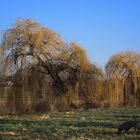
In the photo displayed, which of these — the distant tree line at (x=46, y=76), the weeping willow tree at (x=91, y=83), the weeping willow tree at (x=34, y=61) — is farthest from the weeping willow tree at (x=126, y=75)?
the weeping willow tree at (x=34, y=61)

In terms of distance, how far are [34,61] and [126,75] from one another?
12.6 m

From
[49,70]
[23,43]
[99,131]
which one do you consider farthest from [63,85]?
[99,131]

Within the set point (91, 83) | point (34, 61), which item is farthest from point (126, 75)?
point (34, 61)

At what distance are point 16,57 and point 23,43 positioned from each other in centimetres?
171

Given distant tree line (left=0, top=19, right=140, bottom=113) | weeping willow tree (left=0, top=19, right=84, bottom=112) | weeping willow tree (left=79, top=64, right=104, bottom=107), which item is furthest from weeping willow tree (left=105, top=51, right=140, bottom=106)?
weeping willow tree (left=0, top=19, right=84, bottom=112)

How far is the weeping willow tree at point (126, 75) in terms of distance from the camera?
40.8 meters

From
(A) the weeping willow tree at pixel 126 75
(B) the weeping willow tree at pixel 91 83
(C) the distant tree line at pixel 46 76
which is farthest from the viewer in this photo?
(A) the weeping willow tree at pixel 126 75

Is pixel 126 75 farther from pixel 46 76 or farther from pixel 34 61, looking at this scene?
pixel 34 61

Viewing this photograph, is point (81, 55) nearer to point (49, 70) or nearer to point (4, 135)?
point (49, 70)

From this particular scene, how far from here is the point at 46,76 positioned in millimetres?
35531

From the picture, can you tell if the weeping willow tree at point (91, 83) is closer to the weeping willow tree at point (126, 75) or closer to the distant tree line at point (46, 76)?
the distant tree line at point (46, 76)

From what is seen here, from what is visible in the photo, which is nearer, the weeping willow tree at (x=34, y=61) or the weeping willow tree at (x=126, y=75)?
the weeping willow tree at (x=34, y=61)

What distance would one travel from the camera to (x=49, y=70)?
3544 cm

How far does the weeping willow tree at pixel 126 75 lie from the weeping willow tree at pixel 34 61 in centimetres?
552
